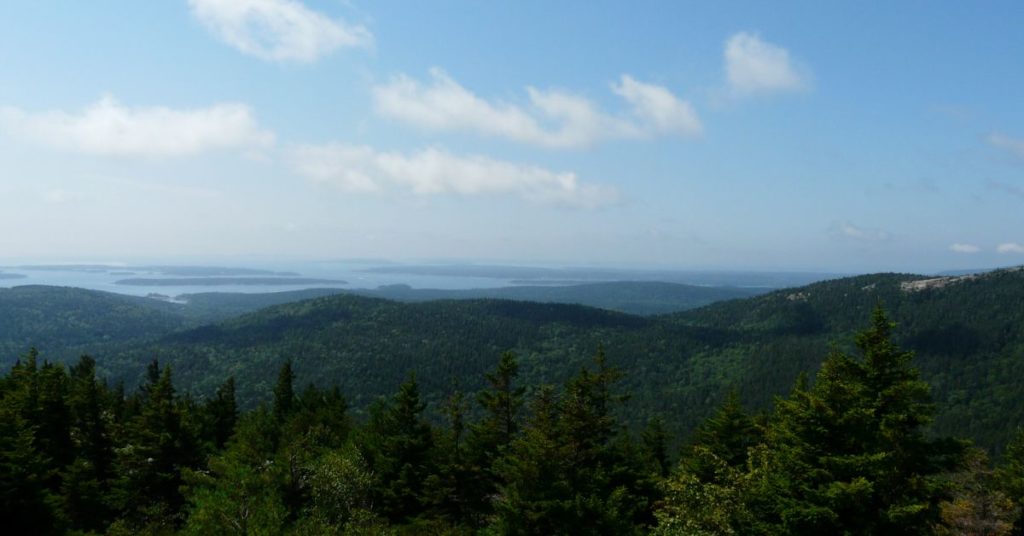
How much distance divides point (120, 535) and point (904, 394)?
112 feet

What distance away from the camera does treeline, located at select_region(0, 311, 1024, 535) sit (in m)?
20.8

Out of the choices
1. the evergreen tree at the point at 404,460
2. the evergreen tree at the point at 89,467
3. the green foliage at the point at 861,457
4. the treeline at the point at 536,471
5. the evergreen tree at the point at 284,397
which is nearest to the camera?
the green foliage at the point at 861,457

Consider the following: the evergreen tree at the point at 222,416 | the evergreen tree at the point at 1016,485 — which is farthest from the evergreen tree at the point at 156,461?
the evergreen tree at the point at 1016,485

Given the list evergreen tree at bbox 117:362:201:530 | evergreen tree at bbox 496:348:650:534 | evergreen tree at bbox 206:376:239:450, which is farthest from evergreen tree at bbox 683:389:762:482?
evergreen tree at bbox 206:376:239:450

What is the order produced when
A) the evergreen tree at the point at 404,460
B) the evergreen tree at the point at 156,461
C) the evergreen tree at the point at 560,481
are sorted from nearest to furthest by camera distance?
the evergreen tree at the point at 560,481 < the evergreen tree at the point at 156,461 < the evergreen tree at the point at 404,460

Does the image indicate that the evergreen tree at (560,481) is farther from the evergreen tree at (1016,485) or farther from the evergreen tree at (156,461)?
the evergreen tree at (1016,485)

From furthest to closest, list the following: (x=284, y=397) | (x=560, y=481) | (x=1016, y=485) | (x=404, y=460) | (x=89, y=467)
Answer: (x=284, y=397)
(x=404, y=460)
(x=89, y=467)
(x=1016, y=485)
(x=560, y=481)

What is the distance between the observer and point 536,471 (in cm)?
2633

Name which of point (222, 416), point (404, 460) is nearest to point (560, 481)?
point (404, 460)

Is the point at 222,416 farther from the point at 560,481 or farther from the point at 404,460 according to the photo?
the point at 560,481

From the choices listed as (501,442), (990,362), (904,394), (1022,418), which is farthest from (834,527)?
(990,362)

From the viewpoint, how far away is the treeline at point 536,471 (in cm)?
2075

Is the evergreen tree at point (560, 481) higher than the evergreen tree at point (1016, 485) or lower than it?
higher

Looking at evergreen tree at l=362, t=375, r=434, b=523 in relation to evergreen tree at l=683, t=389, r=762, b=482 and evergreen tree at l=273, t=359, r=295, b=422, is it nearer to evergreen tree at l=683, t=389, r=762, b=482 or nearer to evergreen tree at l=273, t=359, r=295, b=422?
evergreen tree at l=683, t=389, r=762, b=482
